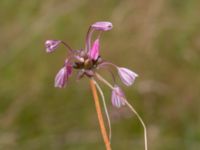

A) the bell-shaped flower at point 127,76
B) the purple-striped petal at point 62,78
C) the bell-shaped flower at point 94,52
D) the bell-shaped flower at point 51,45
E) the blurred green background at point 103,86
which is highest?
the bell-shaped flower at point 51,45

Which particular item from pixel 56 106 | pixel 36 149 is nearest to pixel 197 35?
pixel 56 106

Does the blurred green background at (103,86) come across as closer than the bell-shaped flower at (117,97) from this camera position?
No

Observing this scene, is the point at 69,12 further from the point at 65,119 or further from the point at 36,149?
the point at 36,149

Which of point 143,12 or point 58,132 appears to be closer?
point 58,132

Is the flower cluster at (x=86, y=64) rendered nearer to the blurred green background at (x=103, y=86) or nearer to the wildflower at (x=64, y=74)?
the wildflower at (x=64, y=74)

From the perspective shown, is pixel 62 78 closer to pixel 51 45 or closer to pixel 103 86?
pixel 51 45

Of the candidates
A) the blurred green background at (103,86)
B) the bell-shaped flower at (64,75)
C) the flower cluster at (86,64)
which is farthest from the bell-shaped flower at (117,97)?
the blurred green background at (103,86)

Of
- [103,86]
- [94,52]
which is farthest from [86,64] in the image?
[103,86]
